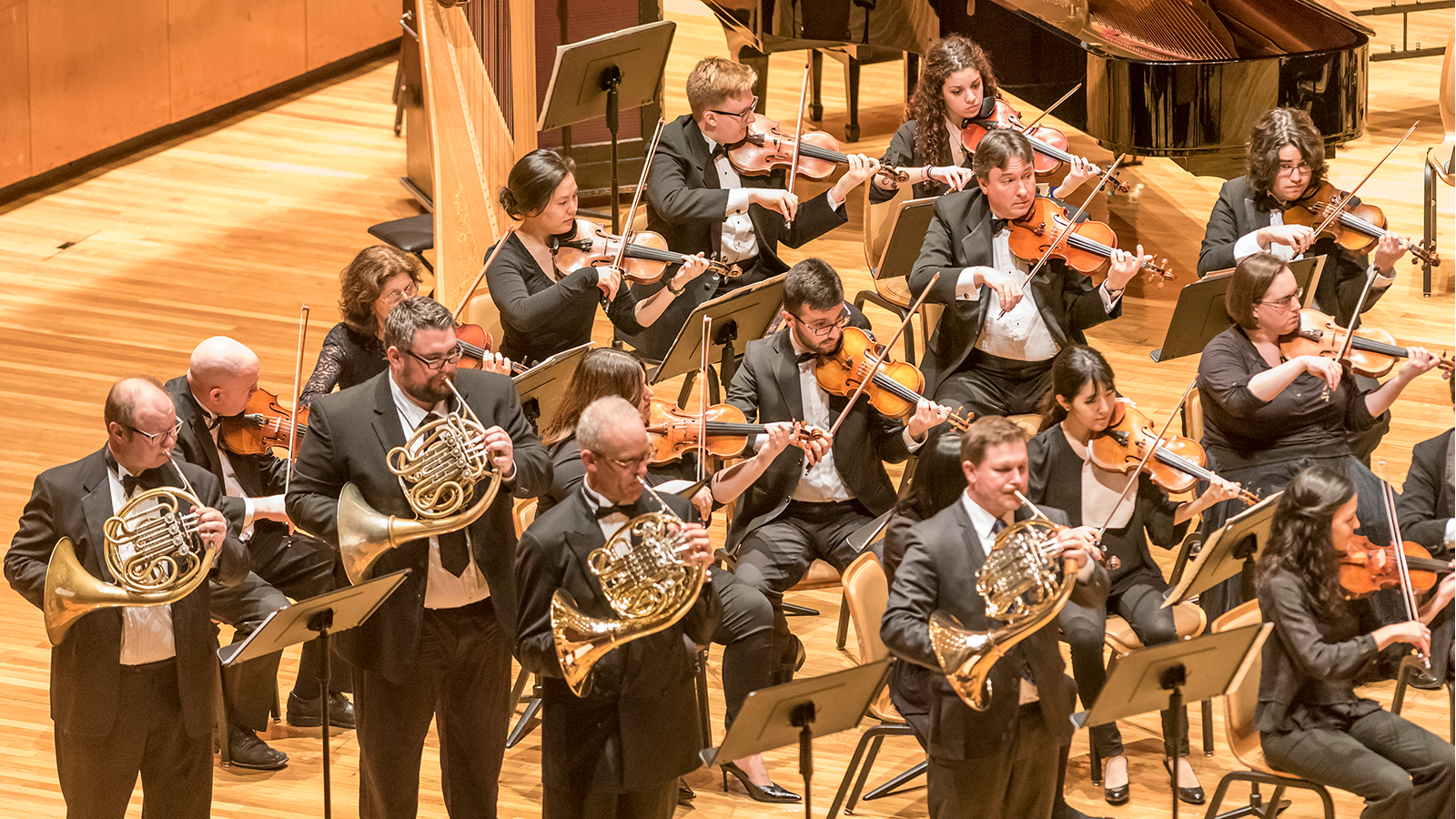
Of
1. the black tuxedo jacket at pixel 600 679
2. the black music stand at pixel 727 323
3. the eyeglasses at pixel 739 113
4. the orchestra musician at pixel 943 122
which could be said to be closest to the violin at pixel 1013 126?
the orchestra musician at pixel 943 122

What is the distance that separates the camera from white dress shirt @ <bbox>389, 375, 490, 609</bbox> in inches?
144

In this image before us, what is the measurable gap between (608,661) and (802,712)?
1.26 feet

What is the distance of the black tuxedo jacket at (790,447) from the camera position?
448 cm

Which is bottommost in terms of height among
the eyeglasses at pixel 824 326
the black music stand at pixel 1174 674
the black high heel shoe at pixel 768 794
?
the black high heel shoe at pixel 768 794

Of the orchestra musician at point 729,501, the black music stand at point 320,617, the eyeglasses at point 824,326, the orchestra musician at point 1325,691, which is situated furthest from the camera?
the eyeglasses at point 824,326

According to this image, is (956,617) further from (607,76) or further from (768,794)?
(607,76)

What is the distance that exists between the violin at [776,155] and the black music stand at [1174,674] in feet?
7.91

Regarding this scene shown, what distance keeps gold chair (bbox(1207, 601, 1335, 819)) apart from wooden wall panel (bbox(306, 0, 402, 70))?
7.04 meters

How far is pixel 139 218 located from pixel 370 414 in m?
4.79

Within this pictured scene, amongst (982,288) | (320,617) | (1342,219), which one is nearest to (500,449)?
(320,617)

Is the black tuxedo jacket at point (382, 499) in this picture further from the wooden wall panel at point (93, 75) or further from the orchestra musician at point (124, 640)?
the wooden wall panel at point (93, 75)

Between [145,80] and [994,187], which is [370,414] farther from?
[145,80]

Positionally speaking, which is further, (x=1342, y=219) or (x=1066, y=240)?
(x=1342, y=219)

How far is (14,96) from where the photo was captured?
7820mm
